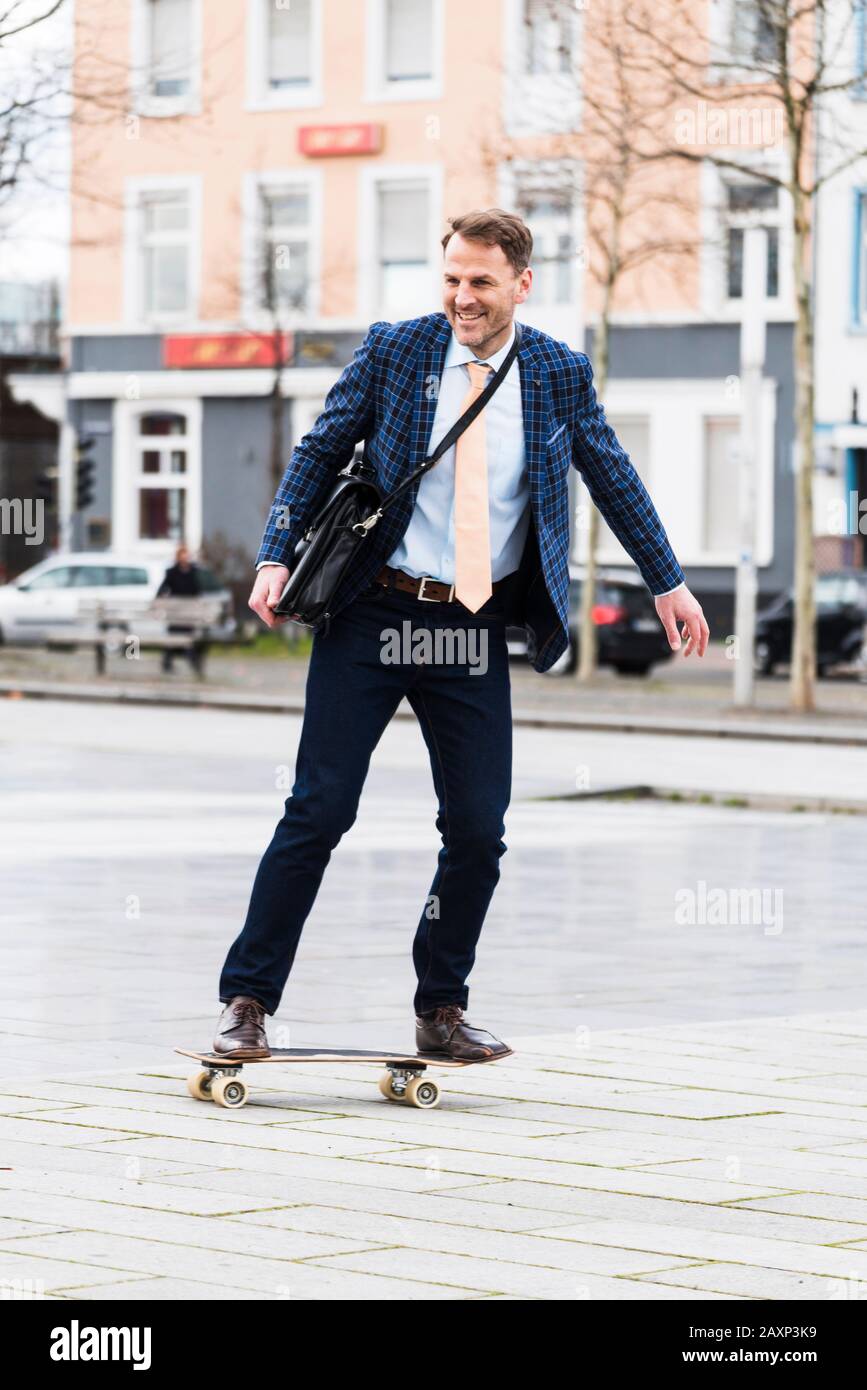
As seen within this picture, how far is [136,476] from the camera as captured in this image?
1849 inches

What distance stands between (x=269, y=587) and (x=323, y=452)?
358mm

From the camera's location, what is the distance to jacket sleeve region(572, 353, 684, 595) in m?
6.07

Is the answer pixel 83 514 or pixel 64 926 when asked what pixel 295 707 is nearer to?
pixel 64 926

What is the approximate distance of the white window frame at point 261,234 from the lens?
143ft

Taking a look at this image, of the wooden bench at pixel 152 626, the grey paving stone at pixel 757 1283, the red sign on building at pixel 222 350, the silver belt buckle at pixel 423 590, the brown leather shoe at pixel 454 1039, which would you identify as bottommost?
the grey paving stone at pixel 757 1283

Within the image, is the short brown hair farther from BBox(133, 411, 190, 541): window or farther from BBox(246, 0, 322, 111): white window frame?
BBox(133, 411, 190, 541): window

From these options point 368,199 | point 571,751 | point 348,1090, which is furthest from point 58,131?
point 348,1090

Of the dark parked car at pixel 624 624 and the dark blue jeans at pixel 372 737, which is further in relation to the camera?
the dark parked car at pixel 624 624

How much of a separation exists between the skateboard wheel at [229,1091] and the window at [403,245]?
3862 centimetres

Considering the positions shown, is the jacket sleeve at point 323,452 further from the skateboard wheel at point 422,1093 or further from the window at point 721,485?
the window at point 721,485

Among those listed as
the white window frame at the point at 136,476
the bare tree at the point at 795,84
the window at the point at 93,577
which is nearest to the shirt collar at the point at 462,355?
the bare tree at the point at 795,84

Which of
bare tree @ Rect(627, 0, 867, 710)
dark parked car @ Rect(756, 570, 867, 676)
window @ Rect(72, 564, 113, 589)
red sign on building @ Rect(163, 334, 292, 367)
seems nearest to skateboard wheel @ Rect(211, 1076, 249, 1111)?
bare tree @ Rect(627, 0, 867, 710)

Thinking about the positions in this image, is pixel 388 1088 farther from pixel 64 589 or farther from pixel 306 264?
pixel 306 264

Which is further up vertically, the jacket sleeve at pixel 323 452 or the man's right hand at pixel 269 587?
the jacket sleeve at pixel 323 452
